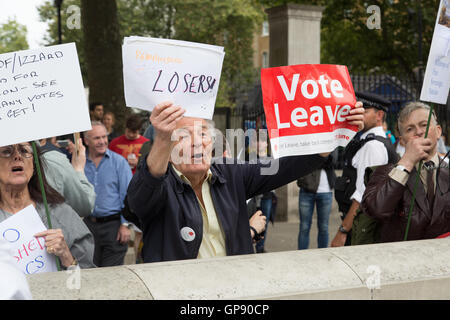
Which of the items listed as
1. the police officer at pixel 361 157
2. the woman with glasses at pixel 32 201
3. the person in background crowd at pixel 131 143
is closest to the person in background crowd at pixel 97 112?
the person in background crowd at pixel 131 143

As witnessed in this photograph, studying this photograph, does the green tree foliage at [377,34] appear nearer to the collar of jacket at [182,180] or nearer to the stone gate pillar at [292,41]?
the stone gate pillar at [292,41]

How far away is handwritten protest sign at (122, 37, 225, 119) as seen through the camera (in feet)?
8.79

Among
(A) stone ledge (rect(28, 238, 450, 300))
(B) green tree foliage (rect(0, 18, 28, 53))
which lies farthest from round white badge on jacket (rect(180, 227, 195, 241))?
(B) green tree foliage (rect(0, 18, 28, 53))

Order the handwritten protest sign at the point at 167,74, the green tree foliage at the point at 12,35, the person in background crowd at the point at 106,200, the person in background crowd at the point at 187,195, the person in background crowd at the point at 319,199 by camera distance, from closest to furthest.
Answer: the person in background crowd at the point at 187,195
the handwritten protest sign at the point at 167,74
the person in background crowd at the point at 106,200
the person in background crowd at the point at 319,199
the green tree foliage at the point at 12,35

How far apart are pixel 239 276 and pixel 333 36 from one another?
25.6 meters

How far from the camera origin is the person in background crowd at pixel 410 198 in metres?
3.27

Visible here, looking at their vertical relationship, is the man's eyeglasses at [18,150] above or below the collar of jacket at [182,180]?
above

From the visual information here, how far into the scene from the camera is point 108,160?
19.2 ft

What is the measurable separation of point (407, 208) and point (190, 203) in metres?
1.30

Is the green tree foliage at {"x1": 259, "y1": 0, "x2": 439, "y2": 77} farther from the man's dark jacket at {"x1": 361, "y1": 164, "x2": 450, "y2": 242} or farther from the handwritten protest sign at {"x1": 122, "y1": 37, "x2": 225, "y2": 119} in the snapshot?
the handwritten protest sign at {"x1": 122, "y1": 37, "x2": 225, "y2": 119}

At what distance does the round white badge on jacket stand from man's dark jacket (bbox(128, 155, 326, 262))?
0.05 ft

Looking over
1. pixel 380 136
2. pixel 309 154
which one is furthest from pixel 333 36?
pixel 309 154

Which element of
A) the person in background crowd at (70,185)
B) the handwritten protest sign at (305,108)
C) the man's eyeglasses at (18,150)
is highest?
the handwritten protest sign at (305,108)

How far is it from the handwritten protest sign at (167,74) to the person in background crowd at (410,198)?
1174mm
